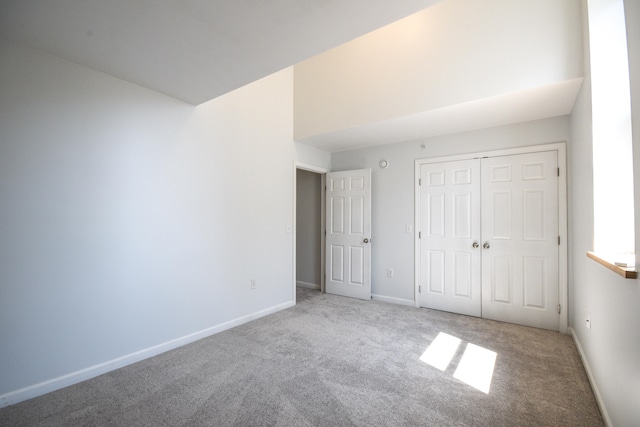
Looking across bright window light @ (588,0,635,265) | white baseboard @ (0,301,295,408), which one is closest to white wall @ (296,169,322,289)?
white baseboard @ (0,301,295,408)

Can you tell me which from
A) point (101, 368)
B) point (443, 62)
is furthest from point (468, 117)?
point (101, 368)

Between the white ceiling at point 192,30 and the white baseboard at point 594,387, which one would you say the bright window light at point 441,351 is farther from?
the white ceiling at point 192,30

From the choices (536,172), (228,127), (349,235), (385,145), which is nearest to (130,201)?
(228,127)

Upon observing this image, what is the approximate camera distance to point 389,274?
4.35 m

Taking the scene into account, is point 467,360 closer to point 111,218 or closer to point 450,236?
point 450,236

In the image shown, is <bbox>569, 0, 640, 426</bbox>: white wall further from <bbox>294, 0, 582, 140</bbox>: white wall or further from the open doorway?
the open doorway

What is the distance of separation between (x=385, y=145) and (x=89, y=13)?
3.62 m

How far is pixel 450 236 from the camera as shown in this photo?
3.85 m

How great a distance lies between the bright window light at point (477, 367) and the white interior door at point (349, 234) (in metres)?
1.90

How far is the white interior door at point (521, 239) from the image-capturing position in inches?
128

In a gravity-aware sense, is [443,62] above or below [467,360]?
above

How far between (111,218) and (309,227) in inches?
131

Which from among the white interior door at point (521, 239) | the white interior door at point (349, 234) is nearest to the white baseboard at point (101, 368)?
the white interior door at point (349, 234)

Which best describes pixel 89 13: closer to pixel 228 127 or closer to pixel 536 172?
pixel 228 127
